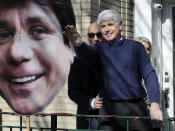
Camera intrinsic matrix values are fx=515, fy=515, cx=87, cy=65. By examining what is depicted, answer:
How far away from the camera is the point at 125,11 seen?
26.2 feet

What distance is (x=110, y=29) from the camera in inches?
185

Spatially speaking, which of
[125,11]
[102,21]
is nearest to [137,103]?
[102,21]

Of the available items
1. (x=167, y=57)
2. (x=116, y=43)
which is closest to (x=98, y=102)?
(x=116, y=43)

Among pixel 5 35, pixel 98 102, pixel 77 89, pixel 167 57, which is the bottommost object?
pixel 98 102

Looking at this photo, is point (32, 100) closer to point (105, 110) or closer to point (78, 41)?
point (105, 110)

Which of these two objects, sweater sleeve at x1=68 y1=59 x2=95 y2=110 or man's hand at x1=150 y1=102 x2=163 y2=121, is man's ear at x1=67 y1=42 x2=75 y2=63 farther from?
man's hand at x1=150 y1=102 x2=163 y2=121

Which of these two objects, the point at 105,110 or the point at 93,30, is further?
the point at 93,30

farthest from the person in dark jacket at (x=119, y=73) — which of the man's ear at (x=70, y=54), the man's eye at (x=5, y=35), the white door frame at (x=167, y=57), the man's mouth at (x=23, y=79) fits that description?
the white door frame at (x=167, y=57)

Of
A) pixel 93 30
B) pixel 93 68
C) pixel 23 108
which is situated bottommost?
pixel 23 108

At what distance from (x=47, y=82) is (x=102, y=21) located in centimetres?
240

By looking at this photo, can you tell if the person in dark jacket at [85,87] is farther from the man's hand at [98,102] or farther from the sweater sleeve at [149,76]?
the sweater sleeve at [149,76]

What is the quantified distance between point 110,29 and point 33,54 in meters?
2.39

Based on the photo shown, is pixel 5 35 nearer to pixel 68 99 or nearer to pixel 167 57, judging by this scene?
pixel 68 99

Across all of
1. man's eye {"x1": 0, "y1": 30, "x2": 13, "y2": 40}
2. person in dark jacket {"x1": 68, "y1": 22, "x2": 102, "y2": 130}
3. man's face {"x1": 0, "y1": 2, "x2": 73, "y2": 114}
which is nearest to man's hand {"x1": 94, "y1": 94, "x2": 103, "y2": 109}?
person in dark jacket {"x1": 68, "y1": 22, "x2": 102, "y2": 130}
